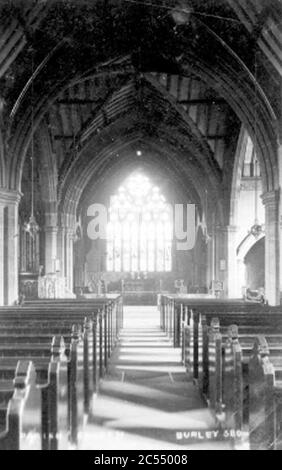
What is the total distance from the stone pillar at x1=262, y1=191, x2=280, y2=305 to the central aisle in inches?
149

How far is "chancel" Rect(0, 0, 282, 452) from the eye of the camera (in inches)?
196

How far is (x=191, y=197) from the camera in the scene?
2831cm

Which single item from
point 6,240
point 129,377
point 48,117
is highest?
point 48,117

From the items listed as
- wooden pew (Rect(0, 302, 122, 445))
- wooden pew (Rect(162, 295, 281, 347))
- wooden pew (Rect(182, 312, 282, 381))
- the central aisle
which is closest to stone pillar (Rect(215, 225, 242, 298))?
wooden pew (Rect(162, 295, 281, 347))

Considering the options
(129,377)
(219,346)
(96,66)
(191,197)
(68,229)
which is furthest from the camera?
(191,197)

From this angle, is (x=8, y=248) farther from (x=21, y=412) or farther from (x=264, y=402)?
(x=21, y=412)

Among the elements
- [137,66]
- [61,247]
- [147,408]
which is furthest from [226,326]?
[61,247]

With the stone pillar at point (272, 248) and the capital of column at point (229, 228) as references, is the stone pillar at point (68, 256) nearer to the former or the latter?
the capital of column at point (229, 228)

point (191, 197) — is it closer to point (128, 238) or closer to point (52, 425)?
point (128, 238)

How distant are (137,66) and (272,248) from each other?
6.97 metres

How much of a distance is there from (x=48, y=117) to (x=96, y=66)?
513 centimetres

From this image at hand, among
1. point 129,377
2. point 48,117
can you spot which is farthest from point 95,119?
point 129,377

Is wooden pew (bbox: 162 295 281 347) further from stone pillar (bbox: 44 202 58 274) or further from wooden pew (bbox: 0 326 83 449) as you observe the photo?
stone pillar (bbox: 44 202 58 274)

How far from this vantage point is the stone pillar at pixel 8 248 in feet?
47.2
